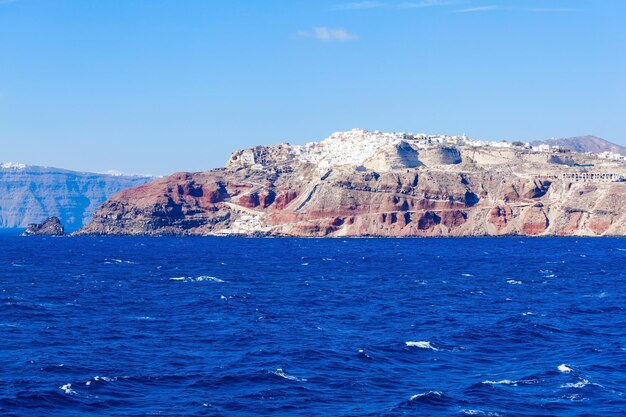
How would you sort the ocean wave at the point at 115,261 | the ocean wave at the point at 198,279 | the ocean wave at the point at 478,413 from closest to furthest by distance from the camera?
1. the ocean wave at the point at 478,413
2. the ocean wave at the point at 198,279
3. the ocean wave at the point at 115,261

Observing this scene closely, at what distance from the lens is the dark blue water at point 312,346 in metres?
55.0

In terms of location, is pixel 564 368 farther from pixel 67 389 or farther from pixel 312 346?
pixel 67 389

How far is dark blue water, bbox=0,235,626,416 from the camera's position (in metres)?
55.0

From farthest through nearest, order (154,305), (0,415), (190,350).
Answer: (154,305) → (190,350) → (0,415)

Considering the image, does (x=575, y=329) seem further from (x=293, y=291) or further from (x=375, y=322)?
(x=293, y=291)

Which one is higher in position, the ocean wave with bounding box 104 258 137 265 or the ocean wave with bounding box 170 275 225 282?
the ocean wave with bounding box 170 275 225 282

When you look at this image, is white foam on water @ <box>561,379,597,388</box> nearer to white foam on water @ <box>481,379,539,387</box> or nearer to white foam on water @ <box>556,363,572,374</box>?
white foam on water @ <box>481,379,539,387</box>

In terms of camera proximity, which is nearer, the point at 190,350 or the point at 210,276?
the point at 190,350

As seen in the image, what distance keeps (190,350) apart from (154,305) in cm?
2999

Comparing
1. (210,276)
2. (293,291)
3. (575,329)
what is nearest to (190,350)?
(575,329)

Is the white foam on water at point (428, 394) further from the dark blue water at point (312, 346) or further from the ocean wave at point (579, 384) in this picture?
the ocean wave at point (579, 384)


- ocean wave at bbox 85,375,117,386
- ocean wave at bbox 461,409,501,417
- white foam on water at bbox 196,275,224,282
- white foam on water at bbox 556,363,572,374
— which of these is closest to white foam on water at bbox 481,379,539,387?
white foam on water at bbox 556,363,572,374

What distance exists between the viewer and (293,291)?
116 metres

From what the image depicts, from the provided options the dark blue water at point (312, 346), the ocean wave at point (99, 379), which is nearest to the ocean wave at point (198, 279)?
the dark blue water at point (312, 346)
